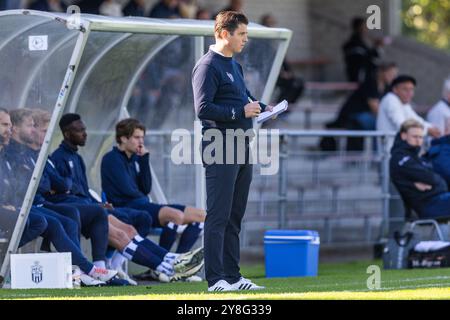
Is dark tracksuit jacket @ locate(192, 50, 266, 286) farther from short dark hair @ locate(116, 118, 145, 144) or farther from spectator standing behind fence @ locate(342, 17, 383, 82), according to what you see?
spectator standing behind fence @ locate(342, 17, 383, 82)

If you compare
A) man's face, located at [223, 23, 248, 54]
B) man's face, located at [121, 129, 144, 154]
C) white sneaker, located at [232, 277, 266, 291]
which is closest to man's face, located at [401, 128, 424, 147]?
man's face, located at [121, 129, 144, 154]

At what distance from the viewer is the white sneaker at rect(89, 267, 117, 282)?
11.1m

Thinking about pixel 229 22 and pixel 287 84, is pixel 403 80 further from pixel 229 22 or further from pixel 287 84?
pixel 229 22

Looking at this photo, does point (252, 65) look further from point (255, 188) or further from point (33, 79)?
point (255, 188)

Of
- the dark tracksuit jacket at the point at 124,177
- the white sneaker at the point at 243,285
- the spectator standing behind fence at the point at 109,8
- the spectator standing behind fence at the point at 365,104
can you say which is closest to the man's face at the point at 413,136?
the dark tracksuit jacket at the point at 124,177

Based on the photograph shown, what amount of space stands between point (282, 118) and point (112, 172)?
8014 mm

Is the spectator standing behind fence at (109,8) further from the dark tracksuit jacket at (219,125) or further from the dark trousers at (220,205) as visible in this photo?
the dark trousers at (220,205)

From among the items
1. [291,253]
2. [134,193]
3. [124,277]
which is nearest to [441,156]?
[291,253]

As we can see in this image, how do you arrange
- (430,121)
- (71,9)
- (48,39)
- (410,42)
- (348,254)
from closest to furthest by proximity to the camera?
(48,39) → (71,9) → (430,121) → (348,254) → (410,42)

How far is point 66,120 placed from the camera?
1183cm

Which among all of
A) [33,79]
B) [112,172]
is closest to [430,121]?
[112,172]

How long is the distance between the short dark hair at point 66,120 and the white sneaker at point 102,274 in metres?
1.43

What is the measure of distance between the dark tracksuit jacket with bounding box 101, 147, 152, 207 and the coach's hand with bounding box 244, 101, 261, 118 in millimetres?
2979

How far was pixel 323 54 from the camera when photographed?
23516mm
